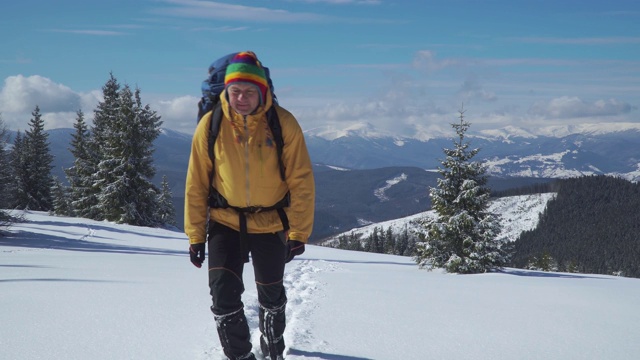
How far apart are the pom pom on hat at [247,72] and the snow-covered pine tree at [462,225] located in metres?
14.4

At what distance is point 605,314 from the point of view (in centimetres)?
645

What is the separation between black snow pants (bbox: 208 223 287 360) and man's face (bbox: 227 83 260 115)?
40.2 inches

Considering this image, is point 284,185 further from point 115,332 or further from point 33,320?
point 33,320

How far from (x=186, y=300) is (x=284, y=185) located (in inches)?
122

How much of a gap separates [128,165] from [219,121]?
1093 inches

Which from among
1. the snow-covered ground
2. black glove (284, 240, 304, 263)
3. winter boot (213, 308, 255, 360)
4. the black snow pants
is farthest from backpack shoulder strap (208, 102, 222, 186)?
the snow-covered ground

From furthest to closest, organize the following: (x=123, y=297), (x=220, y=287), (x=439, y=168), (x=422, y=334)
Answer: (x=439, y=168) < (x=123, y=297) < (x=422, y=334) < (x=220, y=287)

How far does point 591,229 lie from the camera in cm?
15762

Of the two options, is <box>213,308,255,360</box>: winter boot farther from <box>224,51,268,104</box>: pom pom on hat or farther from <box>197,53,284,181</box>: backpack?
<box>224,51,268,104</box>: pom pom on hat

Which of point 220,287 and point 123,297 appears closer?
point 220,287

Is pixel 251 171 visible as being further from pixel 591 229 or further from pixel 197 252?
pixel 591 229

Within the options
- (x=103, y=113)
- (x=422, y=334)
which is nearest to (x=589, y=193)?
(x=103, y=113)

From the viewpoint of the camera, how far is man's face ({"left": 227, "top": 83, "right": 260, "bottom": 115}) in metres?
3.42

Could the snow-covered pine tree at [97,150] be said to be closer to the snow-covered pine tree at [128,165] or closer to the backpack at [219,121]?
the snow-covered pine tree at [128,165]
